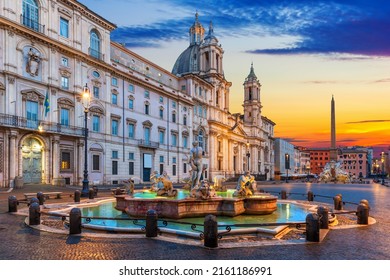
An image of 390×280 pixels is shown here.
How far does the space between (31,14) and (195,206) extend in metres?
29.1

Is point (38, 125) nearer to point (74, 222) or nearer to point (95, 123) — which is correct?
point (95, 123)

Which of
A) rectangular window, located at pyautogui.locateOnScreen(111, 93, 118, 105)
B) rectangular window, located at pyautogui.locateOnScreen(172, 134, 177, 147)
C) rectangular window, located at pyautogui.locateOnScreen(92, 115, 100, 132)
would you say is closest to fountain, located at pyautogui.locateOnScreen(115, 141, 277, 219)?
rectangular window, located at pyautogui.locateOnScreen(92, 115, 100, 132)

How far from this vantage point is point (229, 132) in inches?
3108

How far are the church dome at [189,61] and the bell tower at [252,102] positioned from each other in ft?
78.1

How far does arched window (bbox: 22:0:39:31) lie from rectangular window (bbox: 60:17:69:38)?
295 centimetres

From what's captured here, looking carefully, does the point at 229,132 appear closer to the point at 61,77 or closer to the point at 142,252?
the point at 61,77

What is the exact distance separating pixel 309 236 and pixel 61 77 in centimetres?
3307

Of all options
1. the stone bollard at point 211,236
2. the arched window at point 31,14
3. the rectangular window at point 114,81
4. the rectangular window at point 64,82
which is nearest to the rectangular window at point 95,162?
the rectangular window at point 64,82

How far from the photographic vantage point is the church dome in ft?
267

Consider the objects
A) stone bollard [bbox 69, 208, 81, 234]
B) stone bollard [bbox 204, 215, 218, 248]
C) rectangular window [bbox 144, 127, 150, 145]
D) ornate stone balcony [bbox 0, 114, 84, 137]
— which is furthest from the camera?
rectangular window [bbox 144, 127, 150, 145]

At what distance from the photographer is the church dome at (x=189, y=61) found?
81250mm

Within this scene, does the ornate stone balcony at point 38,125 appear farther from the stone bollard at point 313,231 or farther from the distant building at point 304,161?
the distant building at point 304,161

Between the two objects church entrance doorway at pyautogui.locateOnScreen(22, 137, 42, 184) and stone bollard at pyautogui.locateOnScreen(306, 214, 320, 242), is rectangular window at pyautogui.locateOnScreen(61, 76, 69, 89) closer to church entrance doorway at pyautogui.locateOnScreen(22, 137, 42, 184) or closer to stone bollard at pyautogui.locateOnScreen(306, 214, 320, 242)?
church entrance doorway at pyautogui.locateOnScreen(22, 137, 42, 184)
